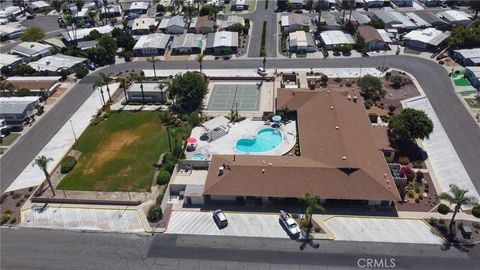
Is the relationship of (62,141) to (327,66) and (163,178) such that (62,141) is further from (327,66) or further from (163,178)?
(327,66)

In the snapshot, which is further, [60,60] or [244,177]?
[60,60]

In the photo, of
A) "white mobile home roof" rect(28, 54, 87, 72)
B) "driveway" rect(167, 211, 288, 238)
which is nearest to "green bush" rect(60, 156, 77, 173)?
"driveway" rect(167, 211, 288, 238)

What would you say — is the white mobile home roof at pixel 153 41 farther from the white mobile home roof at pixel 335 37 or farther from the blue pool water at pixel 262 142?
the blue pool water at pixel 262 142

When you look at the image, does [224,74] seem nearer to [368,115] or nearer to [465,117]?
[368,115]

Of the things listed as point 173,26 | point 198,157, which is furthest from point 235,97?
point 173,26

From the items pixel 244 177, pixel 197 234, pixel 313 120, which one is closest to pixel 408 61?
pixel 313 120

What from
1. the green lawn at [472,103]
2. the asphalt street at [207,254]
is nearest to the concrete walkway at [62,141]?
the asphalt street at [207,254]
